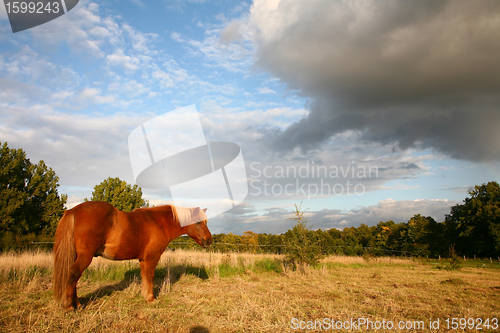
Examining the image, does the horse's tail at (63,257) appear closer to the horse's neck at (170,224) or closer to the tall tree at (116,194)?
the horse's neck at (170,224)

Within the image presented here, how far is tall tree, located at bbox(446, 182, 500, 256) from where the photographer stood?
120 feet

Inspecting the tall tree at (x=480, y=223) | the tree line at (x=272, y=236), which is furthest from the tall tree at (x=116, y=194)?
the tall tree at (x=480, y=223)

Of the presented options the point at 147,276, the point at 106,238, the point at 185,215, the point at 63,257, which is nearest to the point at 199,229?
the point at 185,215

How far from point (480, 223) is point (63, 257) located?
5292cm

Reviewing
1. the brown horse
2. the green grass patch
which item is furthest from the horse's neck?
the green grass patch

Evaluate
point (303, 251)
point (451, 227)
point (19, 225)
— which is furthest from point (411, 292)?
point (451, 227)

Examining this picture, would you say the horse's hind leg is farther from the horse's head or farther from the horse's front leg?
the horse's head

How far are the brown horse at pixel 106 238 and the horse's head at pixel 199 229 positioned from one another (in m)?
0.24

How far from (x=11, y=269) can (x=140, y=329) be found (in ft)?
21.0

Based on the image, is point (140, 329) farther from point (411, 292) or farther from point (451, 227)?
point (451, 227)

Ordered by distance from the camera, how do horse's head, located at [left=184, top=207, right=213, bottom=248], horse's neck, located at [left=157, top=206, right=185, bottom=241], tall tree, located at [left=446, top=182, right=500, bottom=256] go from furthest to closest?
1. tall tree, located at [left=446, top=182, right=500, bottom=256]
2. horse's head, located at [left=184, top=207, right=213, bottom=248]
3. horse's neck, located at [left=157, top=206, right=185, bottom=241]

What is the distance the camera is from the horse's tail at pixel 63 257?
423 cm

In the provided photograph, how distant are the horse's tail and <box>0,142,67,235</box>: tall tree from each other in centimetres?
2483

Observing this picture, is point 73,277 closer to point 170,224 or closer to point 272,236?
point 170,224
